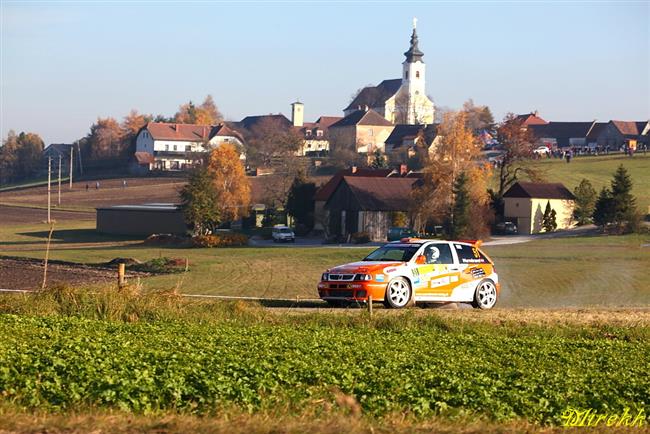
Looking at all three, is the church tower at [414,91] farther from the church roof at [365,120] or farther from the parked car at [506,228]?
the parked car at [506,228]

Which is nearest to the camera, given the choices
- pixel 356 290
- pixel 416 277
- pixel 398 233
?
pixel 356 290

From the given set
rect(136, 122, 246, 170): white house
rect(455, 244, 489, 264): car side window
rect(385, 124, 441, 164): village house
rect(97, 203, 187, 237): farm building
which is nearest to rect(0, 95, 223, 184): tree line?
rect(136, 122, 246, 170): white house

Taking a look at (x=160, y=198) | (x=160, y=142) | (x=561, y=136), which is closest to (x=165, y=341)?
(x=160, y=198)

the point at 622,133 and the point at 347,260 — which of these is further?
the point at 622,133

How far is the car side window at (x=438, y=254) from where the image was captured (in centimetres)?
2302

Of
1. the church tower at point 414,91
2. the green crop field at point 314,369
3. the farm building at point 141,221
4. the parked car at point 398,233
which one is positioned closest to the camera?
the green crop field at point 314,369

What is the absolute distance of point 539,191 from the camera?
85688 millimetres

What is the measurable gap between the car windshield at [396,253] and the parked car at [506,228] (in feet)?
203

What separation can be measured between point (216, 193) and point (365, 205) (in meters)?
14.0

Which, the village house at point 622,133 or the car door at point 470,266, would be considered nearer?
the car door at point 470,266

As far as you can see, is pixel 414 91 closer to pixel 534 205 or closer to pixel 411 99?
pixel 411 99

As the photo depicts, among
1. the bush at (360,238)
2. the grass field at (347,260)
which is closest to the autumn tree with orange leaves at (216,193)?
the grass field at (347,260)

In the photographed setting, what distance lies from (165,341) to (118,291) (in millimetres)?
5473

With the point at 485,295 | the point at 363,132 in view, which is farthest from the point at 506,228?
the point at 363,132
